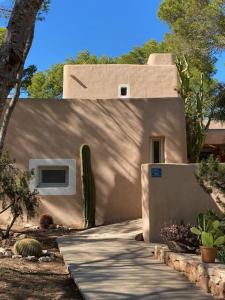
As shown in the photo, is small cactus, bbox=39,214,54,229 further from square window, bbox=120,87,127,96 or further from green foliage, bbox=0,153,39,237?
square window, bbox=120,87,127,96

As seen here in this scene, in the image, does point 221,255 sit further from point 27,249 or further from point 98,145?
point 98,145

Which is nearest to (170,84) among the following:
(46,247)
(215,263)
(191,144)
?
(191,144)

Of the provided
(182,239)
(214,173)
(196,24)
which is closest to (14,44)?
(214,173)

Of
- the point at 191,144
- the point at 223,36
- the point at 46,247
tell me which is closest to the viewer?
the point at 46,247

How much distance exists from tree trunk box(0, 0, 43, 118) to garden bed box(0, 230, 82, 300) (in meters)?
3.54

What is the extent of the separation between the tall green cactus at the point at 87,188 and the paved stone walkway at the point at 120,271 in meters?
1.80

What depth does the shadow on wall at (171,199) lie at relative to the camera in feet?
40.1

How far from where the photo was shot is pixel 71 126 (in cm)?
1584

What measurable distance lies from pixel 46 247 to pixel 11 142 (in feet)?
16.4

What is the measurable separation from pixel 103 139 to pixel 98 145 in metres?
0.24

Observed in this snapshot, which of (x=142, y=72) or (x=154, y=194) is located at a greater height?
(x=142, y=72)

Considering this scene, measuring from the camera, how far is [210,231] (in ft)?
28.5

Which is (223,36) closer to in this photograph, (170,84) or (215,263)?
(170,84)

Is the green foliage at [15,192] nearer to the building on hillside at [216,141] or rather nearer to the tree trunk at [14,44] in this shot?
the tree trunk at [14,44]
